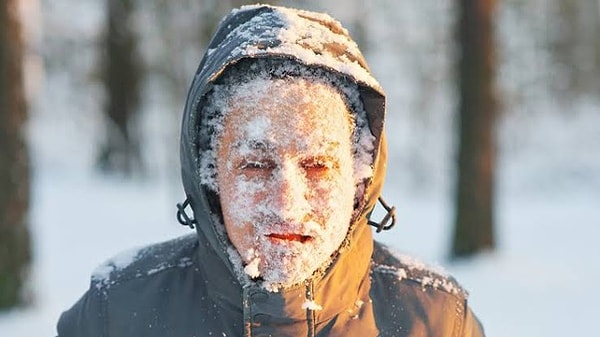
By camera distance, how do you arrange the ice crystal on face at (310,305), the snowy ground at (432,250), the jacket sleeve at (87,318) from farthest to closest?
1. the snowy ground at (432,250)
2. the jacket sleeve at (87,318)
3. the ice crystal on face at (310,305)

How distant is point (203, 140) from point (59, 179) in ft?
45.3

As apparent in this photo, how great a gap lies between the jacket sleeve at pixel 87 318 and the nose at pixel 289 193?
1.69ft

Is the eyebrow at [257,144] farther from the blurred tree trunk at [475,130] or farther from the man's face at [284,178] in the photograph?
the blurred tree trunk at [475,130]

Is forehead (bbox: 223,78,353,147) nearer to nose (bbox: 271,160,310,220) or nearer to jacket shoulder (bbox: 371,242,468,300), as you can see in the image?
nose (bbox: 271,160,310,220)

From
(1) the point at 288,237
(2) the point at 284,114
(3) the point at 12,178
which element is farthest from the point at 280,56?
(3) the point at 12,178

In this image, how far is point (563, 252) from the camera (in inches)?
313

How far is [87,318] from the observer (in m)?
1.70

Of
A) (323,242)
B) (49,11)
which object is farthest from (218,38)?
(49,11)

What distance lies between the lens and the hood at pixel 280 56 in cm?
152

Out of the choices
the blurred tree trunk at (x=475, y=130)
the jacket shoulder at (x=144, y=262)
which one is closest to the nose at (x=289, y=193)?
the jacket shoulder at (x=144, y=262)

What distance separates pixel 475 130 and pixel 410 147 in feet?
54.5

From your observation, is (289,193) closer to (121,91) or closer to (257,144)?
(257,144)

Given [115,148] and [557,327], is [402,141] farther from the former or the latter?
[557,327]

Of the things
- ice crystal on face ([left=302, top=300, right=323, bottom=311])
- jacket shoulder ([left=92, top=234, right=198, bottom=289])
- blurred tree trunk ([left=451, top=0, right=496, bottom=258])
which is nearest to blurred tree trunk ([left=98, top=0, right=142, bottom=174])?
blurred tree trunk ([left=451, top=0, right=496, bottom=258])
